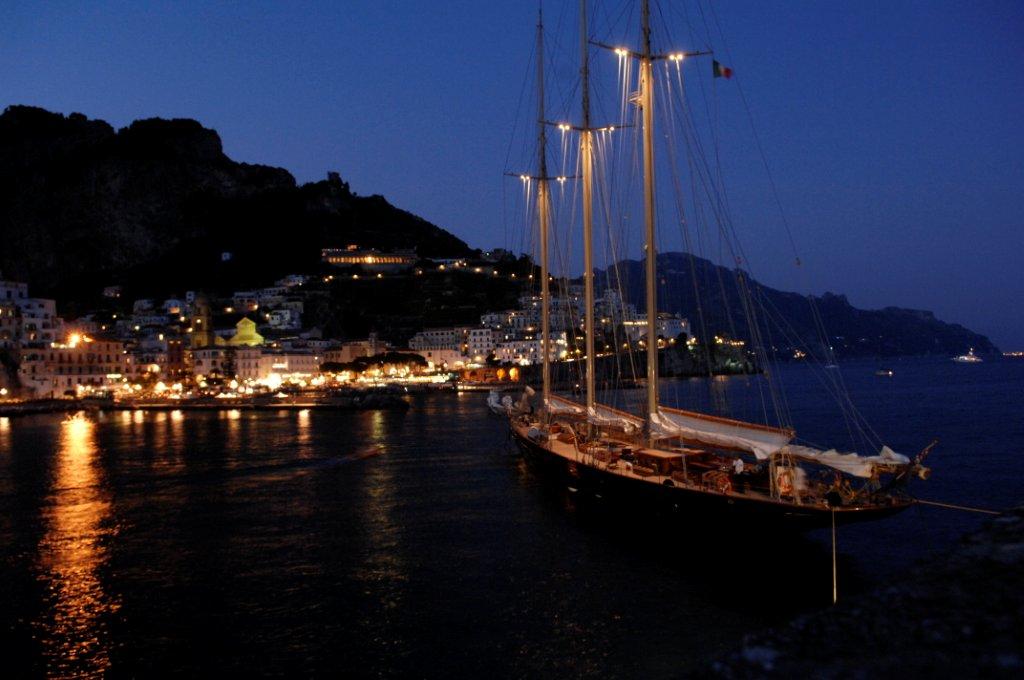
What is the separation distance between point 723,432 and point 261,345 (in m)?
113

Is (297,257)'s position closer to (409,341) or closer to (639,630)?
(409,341)

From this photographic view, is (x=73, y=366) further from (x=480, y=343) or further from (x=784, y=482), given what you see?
(x=784, y=482)

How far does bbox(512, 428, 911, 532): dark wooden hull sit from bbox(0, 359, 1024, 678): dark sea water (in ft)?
2.11

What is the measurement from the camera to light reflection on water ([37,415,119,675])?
1500 centimetres

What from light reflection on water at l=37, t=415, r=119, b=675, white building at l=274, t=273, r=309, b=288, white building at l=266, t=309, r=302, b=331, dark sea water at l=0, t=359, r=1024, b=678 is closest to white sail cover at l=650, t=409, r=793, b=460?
dark sea water at l=0, t=359, r=1024, b=678

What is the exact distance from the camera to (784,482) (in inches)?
752

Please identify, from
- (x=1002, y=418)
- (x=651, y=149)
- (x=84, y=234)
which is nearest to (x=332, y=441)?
(x=651, y=149)

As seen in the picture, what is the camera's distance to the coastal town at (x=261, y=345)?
9769 cm

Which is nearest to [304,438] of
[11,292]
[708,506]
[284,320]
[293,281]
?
[708,506]

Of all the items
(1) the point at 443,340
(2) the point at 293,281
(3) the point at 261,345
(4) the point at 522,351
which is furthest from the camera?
(2) the point at 293,281

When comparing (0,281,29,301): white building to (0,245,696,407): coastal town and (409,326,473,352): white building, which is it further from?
(409,326,473,352): white building

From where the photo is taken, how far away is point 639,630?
15.3 m

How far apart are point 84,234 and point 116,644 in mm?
181076

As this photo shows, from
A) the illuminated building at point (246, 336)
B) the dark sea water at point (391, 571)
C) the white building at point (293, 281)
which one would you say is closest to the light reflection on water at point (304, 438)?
the dark sea water at point (391, 571)
